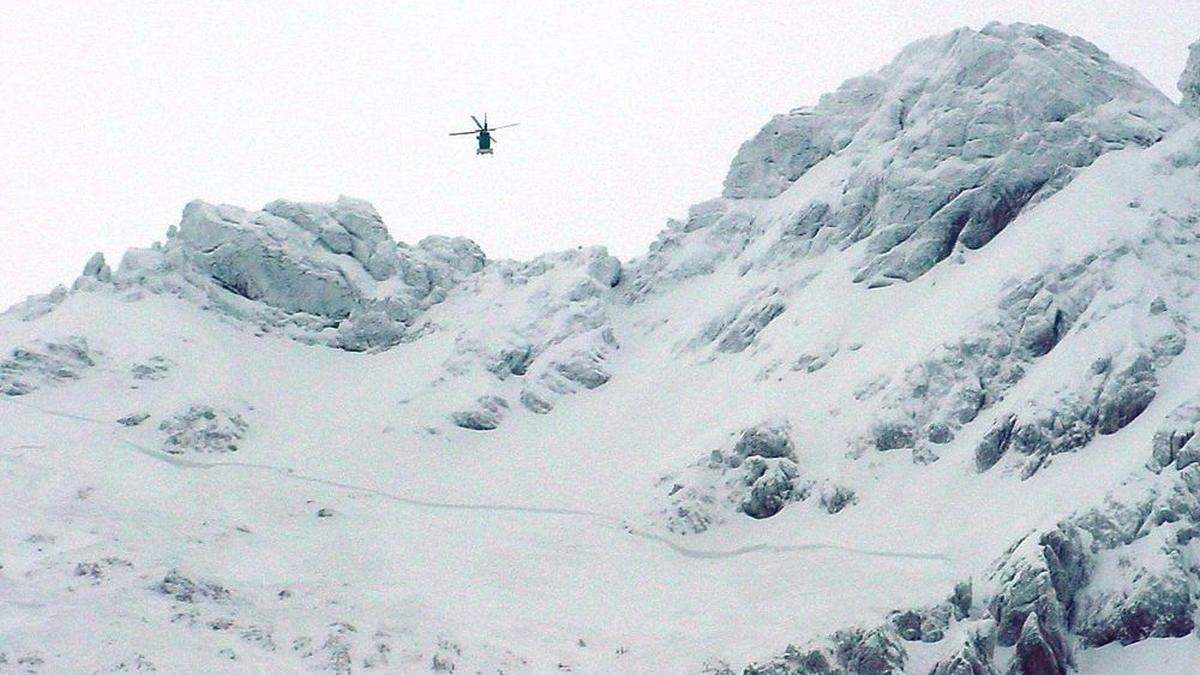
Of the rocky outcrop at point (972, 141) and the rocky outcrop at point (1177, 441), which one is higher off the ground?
the rocky outcrop at point (972, 141)

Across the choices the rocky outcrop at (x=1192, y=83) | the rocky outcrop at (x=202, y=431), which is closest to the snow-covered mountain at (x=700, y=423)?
the rocky outcrop at (x=202, y=431)

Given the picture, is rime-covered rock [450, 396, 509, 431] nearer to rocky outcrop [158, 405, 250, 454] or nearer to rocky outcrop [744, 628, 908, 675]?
rocky outcrop [158, 405, 250, 454]

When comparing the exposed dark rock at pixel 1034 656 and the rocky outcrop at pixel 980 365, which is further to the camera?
the rocky outcrop at pixel 980 365

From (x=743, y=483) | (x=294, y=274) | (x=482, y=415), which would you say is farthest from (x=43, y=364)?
(x=743, y=483)

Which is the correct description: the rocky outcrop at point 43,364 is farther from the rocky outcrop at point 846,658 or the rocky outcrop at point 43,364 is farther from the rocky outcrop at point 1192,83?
the rocky outcrop at point 1192,83

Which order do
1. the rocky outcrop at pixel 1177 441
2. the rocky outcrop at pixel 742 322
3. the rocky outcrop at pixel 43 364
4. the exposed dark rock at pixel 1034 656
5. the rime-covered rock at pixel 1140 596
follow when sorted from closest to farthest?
1. the exposed dark rock at pixel 1034 656
2. the rime-covered rock at pixel 1140 596
3. the rocky outcrop at pixel 1177 441
4. the rocky outcrop at pixel 742 322
5. the rocky outcrop at pixel 43 364

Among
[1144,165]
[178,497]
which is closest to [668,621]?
[178,497]

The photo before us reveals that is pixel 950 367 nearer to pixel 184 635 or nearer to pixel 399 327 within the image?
pixel 184 635
